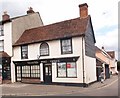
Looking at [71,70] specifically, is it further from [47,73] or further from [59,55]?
[47,73]

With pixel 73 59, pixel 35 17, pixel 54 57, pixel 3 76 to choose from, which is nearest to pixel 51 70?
pixel 54 57

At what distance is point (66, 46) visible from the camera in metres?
24.4

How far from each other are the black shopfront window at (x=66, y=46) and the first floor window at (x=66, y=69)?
51.1 inches

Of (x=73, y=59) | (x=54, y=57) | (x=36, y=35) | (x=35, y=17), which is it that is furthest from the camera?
(x=35, y=17)

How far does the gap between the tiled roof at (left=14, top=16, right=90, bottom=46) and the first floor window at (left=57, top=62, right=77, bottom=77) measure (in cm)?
304

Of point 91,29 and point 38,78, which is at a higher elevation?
point 91,29

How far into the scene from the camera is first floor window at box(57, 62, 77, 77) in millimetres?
23656

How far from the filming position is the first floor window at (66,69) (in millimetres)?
23656

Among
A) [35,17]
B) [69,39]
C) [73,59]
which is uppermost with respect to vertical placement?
[35,17]

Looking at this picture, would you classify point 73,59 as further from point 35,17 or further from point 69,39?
point 35,17

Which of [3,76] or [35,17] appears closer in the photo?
[3,76]

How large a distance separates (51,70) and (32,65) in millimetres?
3135

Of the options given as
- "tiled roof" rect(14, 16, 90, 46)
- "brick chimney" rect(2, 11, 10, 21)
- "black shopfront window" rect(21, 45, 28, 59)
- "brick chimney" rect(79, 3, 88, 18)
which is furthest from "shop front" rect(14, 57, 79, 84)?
"brick chimney" rect(2, 11, 10, 21)

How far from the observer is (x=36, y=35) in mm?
28562
